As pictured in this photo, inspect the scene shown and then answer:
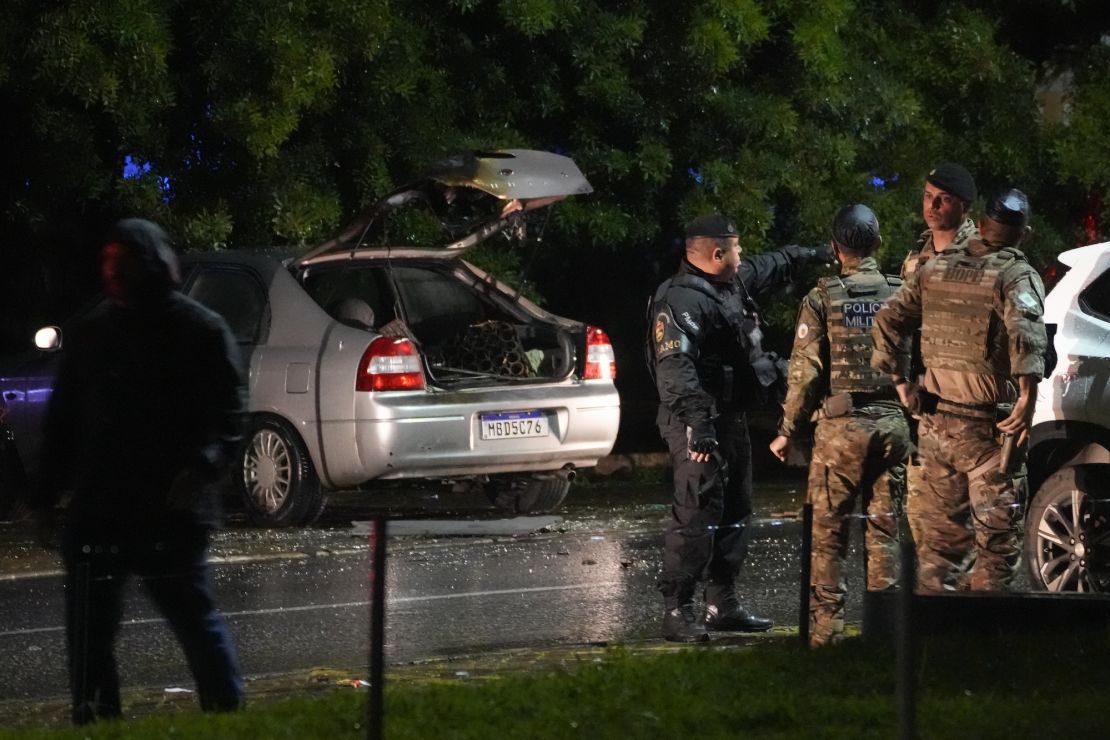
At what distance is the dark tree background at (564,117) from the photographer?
14.1 m

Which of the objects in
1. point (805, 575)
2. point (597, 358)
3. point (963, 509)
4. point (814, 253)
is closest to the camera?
point (805, 575)

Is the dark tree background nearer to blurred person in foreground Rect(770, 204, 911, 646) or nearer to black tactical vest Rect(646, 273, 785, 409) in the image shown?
black tactical vest Rect(646, 273, 785, 409)

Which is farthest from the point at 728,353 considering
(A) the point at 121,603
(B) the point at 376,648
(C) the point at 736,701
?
(B) the point at 376,648

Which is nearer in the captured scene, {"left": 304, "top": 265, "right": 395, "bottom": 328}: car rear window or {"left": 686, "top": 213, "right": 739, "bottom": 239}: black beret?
{"left": 686, "top": 213, "right": 739, "bottom": 239}: black beret

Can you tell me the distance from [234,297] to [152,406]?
670cm

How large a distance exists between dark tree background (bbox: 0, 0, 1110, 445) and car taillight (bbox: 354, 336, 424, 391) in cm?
241

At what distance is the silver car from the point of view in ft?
40.8

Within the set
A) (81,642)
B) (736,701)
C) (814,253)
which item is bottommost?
(736,701)

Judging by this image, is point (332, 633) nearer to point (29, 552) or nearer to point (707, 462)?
point (707, 462)

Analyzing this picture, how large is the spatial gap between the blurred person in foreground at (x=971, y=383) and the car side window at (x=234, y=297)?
215 inches

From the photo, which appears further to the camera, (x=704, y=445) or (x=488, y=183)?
(x=488, y=183)

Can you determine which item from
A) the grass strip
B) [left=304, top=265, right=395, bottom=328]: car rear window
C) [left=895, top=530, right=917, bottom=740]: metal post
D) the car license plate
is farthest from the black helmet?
[left=304, top=265, right=395, bottom=328]: car rear window

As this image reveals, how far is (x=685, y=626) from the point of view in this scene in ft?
29.4

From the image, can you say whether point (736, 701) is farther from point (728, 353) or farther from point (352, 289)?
point (352, 289)
